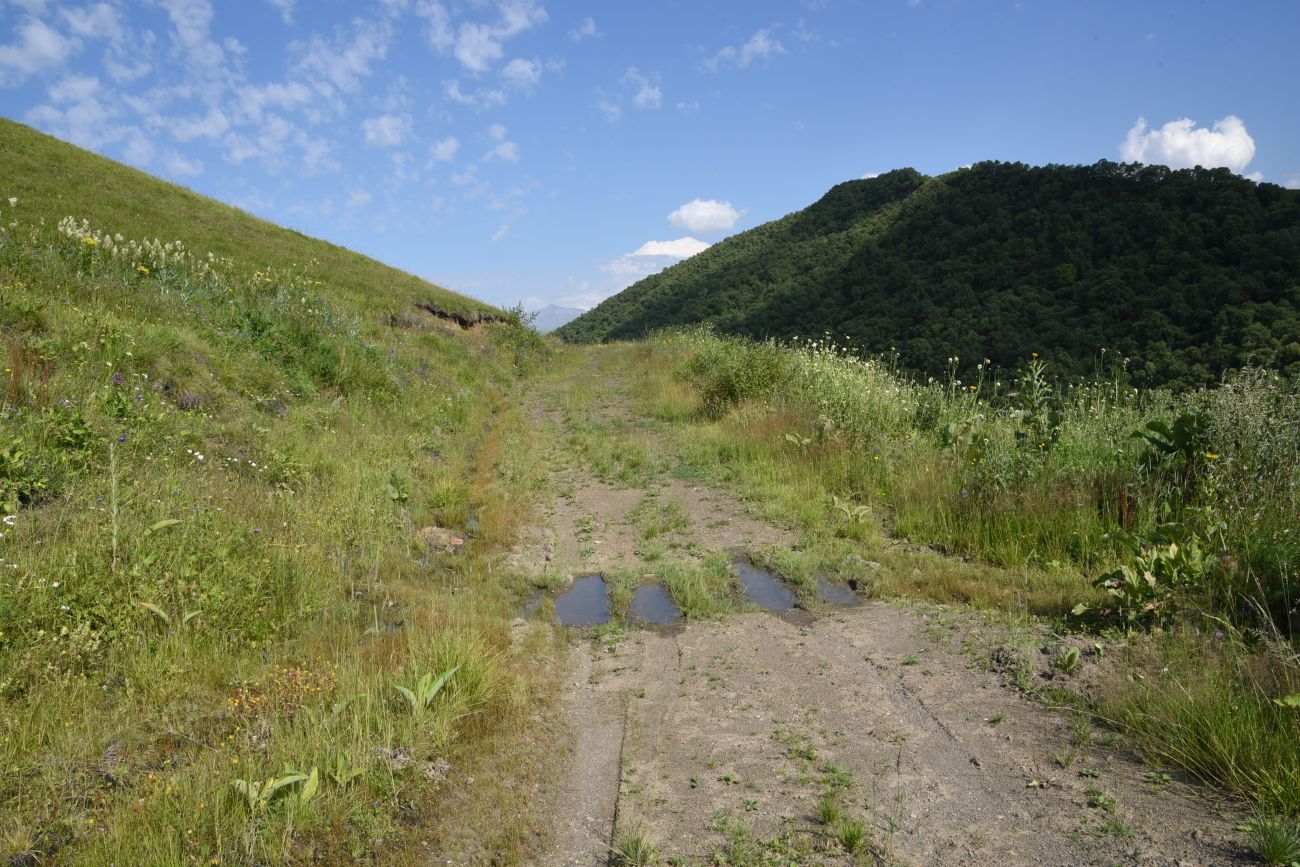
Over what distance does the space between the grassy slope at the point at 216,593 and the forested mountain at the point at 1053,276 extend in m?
10.5

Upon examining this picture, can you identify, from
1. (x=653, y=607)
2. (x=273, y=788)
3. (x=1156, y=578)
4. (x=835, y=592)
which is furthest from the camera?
(x=835, y=592)

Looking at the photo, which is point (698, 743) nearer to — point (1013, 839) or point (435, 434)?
point (1013, 839)

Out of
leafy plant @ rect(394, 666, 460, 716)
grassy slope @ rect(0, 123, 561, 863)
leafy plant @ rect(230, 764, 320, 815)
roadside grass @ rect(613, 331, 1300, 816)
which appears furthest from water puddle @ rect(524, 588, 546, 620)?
leafy plant @ rect(230, 764, 320, 815)

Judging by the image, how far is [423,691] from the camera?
3.10 meters

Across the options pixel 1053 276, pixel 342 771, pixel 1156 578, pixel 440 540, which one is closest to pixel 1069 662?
pixel 1156 578

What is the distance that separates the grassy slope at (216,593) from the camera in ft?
7.88

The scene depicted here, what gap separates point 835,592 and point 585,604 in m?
1.82

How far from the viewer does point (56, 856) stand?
82.5 inches

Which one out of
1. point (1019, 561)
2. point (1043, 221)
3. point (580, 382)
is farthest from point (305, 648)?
point (1043, 221)

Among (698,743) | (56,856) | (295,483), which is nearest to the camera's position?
(56,856)

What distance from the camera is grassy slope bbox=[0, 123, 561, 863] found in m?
2.40

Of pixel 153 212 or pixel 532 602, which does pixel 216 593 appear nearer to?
pixel 532 602

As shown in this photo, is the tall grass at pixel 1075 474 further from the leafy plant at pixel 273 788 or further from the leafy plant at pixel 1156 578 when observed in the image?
the leafy plant at pixel 273 788

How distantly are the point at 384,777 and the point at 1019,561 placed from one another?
4657 mm
